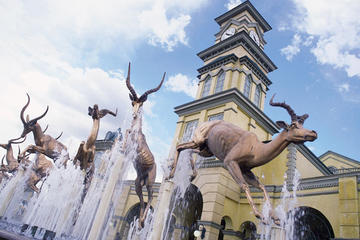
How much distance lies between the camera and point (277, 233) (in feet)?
13.5

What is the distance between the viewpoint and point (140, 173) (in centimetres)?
745

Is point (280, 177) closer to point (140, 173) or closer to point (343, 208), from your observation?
point (343, 208)

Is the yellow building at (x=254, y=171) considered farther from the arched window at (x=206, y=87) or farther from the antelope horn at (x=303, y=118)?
the antelope horn at (x=303, y=118)

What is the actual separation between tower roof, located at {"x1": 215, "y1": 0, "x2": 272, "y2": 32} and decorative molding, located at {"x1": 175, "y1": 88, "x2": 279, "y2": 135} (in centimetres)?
981

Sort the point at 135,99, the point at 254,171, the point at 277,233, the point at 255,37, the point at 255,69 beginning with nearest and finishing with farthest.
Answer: the point at 277,233
the point at 135,99
the point at 254,171
the point at 255,69
the point at 255,37

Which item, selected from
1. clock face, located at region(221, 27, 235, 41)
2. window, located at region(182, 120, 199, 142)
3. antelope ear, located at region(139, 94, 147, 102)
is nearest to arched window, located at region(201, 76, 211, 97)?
window, located at region(182, 120, 199, 142)

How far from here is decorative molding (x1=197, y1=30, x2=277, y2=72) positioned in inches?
779

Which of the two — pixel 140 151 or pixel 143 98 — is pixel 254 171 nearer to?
pixel 140 151

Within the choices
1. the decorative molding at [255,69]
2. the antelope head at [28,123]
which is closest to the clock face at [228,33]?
the decorative molding at [255,69]

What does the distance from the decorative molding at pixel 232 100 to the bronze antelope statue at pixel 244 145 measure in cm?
1125

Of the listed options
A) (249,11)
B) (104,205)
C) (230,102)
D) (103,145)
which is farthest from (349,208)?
(103,145)

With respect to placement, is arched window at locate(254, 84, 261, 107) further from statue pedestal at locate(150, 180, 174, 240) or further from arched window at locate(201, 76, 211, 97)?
statue pedestal at locate(150, 180, 174, 240)

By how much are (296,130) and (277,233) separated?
5.69 feet

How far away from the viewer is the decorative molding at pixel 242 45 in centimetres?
1980
